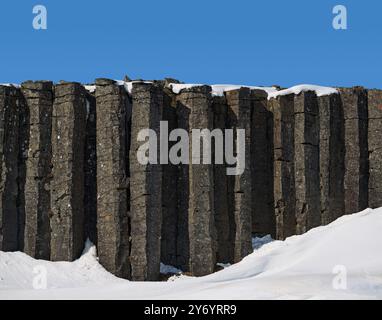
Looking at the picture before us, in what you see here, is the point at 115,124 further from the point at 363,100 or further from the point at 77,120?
the point at 363,100

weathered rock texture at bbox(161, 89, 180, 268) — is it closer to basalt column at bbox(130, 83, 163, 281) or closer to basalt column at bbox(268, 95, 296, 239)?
basalt column at bbox(130, 83, 163, 281)

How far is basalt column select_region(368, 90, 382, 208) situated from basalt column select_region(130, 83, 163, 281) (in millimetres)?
6851

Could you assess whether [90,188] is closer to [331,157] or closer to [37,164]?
[37,164]

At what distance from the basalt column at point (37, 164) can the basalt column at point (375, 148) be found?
10.1m

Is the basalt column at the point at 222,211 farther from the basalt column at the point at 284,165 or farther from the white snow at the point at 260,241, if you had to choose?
the basalt column at the point at 284,165

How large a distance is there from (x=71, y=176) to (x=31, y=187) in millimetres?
1301

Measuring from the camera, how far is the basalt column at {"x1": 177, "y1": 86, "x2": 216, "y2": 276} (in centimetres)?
2350

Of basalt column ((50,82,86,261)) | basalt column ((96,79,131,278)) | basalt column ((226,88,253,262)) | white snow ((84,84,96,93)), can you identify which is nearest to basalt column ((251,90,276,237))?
basalt column ((226,88,253,262))

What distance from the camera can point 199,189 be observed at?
23734 mm

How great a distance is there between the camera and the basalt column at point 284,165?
2462 cm

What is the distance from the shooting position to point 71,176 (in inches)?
926
